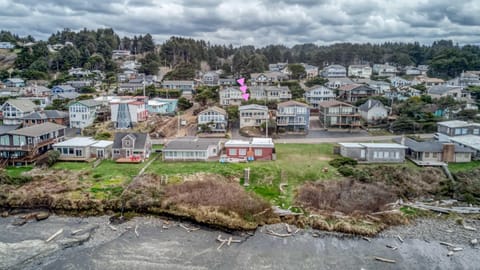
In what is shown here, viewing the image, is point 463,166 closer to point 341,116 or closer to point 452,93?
point 341,116

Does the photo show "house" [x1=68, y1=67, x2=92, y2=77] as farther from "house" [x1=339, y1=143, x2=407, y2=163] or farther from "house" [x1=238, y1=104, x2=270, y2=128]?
"house" [x1=339, y1=143, x2=407, y2=163]

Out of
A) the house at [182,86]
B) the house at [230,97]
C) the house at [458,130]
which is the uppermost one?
the house at [182,86]

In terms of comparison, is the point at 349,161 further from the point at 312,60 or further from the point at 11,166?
the point at 312,60

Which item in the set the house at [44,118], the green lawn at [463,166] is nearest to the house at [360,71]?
the green lawn at [463,166]

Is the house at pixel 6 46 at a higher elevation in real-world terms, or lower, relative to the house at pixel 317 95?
higher

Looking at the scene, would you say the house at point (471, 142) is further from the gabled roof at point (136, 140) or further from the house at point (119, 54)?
the house at point (119, 54)

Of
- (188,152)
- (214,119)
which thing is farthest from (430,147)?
(214,119)

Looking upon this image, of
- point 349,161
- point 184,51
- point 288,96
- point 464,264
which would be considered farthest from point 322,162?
point 184,51
